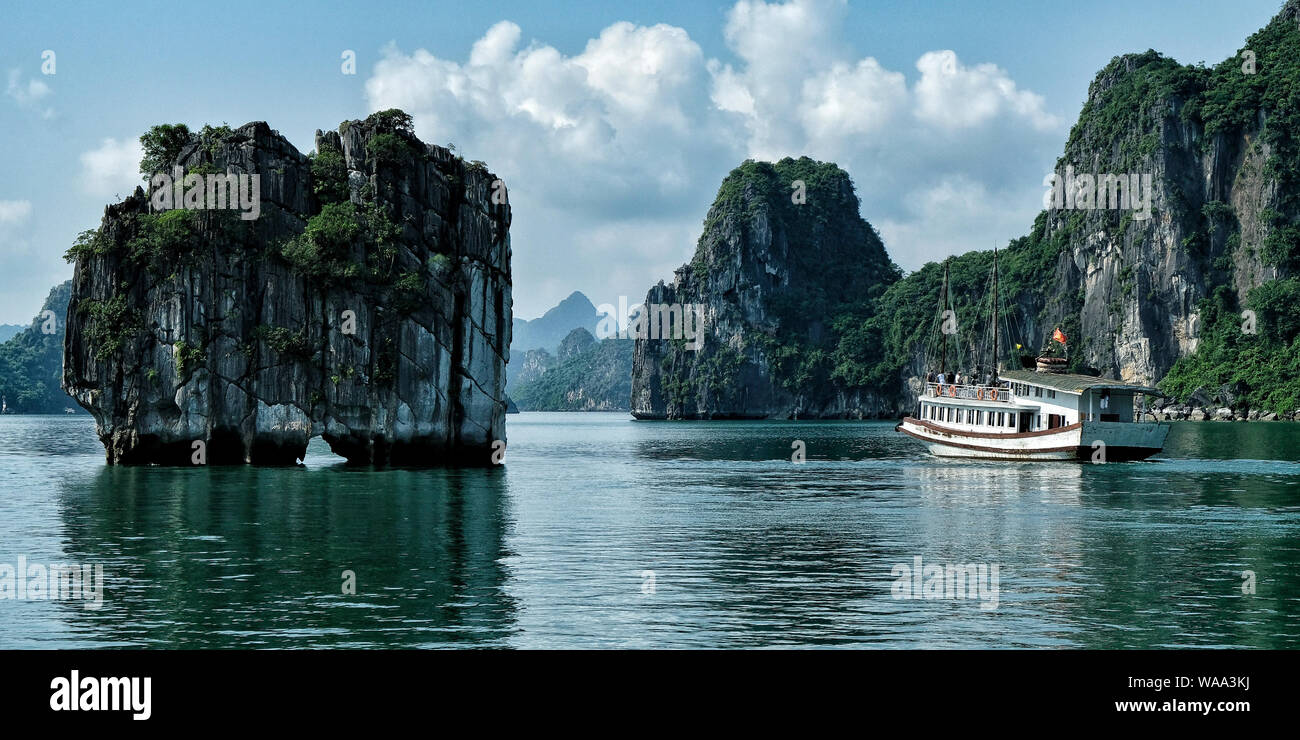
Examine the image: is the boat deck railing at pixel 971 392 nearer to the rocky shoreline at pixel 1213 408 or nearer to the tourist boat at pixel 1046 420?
the tourist boat at pixel 1046 420

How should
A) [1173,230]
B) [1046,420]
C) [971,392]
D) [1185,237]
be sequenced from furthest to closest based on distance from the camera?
1. [1173,230]
2. [1185,237]
3. [971,392]
4. [1046,420]

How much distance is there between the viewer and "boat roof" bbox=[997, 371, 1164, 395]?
188 ft

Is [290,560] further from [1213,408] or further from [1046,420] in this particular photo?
[1213,408]

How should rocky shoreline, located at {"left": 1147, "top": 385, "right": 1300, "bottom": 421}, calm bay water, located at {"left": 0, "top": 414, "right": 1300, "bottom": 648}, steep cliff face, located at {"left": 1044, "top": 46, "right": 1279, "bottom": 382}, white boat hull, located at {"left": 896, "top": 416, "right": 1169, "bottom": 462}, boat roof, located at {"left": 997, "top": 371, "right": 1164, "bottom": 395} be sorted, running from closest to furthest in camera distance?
1. calm bay water, located at {"left": 0, "top": 414, "right": 1300, "bottom": 648}
2. boat roof, located at {"left": 997, "top": 371, "right": 1164, "bottom": 395}
3. white boat hull, located at {"left": 896, "top": 416, "right": 1169, "bottom": 462}
4. rocky shoreline, located at {"left": 1147, "top": 385, "right": 1300, "bottom": 421}
5. steep cliff face, located at {"left": 1044, "top": 46, "right": 1279, "bottom": 382}

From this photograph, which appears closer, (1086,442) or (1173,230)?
(1086,442)

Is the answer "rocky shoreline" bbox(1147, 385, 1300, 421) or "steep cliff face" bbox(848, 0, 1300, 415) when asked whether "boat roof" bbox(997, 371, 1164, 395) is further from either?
"rocky shoreline" bbox(1147, 385, 1300, 421)

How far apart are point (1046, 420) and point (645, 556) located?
1609 inches

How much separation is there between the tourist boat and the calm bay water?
6252mm

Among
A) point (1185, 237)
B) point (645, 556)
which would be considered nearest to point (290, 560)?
point (645, 556)

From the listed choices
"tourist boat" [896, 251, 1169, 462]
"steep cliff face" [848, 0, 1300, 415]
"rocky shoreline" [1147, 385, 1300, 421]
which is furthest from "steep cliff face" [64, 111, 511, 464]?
"rocky shoreline" [1147, 385, 1300, 421]

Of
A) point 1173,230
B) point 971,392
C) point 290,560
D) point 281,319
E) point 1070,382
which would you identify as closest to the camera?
point 290,560

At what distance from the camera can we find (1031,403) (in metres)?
61.4

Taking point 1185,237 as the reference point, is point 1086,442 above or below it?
below
